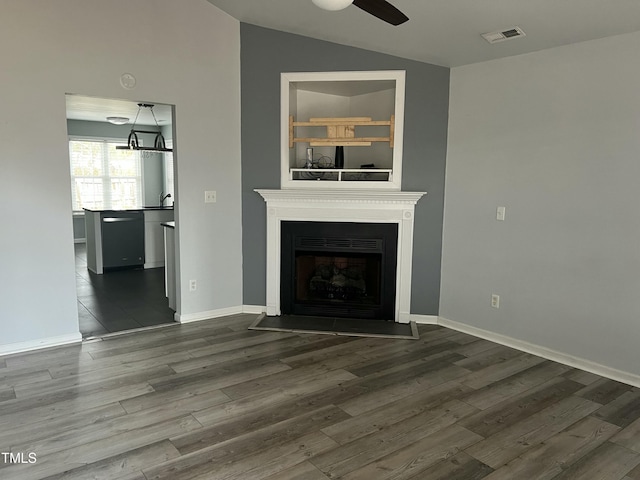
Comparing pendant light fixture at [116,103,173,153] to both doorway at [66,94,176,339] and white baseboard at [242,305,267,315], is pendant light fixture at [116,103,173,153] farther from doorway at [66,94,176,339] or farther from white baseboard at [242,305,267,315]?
white baseboard at [242,305,267,315]

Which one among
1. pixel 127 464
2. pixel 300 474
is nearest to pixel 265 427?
pixel 300 474

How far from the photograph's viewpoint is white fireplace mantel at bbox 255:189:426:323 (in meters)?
4.27

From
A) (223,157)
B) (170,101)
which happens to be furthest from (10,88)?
(223,157)

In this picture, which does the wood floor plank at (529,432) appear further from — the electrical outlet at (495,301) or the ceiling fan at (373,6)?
the ceiling fan at (373,6)

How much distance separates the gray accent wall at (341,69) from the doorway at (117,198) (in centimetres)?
81

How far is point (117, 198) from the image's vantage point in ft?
31.6

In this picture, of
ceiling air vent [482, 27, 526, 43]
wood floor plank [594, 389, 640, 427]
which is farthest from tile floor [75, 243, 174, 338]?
ceiling air vent [482, 27, 526, 43]

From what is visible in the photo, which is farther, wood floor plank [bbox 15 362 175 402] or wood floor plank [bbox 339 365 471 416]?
wood floor plank [bbox 15 362 175 402]

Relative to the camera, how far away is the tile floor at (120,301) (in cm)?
430

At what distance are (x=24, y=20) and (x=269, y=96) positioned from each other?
6.59 ft

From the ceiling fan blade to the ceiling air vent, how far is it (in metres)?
1.20

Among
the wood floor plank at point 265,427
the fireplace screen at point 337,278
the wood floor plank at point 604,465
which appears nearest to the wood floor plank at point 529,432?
the wood floor plank at point 604,465

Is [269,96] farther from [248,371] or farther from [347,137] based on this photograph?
[248,371]

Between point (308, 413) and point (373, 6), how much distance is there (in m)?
2.30
